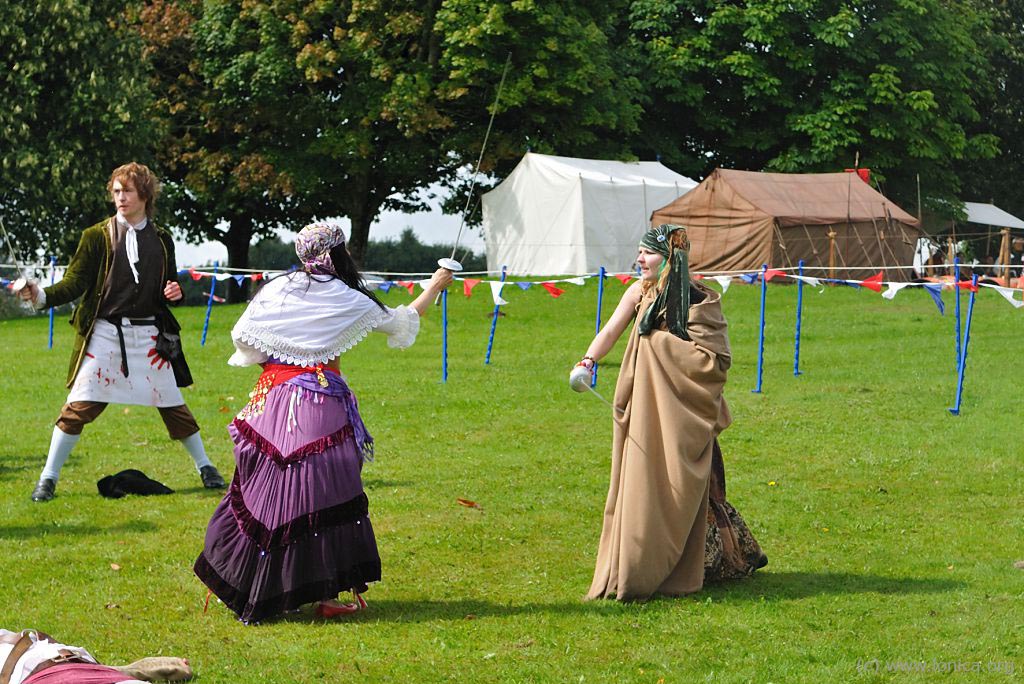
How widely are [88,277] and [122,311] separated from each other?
301mm

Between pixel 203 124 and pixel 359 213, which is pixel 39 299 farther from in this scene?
pixel 203 124

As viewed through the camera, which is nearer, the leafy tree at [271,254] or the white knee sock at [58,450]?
the white knee sock at [58,450]

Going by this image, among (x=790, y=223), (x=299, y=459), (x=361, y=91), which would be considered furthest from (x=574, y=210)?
(x=299, y=459)

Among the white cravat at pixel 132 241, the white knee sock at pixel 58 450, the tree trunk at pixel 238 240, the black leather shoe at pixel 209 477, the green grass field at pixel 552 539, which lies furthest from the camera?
the tree trunk at pixel 238 240

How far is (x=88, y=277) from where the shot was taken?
8.76 m

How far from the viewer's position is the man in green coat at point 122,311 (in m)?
8.70

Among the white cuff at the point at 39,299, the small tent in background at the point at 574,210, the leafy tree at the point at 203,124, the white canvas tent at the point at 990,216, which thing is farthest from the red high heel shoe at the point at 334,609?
the white canvas tent at the point at 990,216

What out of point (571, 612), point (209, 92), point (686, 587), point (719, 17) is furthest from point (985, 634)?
point (719, 17)

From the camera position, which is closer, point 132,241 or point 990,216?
point 132,241

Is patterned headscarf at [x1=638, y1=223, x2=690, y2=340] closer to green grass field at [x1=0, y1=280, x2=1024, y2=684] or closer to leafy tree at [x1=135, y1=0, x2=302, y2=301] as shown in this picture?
green grass field at [x1=0, y1=280, x2=1024, y2=684]

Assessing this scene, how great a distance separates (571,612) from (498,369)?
10.8 metres

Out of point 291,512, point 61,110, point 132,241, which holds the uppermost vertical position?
point 61,110

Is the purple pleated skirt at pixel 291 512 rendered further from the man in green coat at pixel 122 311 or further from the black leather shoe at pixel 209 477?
the black leather shoe at pixel 209 477

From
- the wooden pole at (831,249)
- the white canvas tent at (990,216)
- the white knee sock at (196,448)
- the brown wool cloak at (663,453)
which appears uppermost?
the white canvas tent at (990,216)
